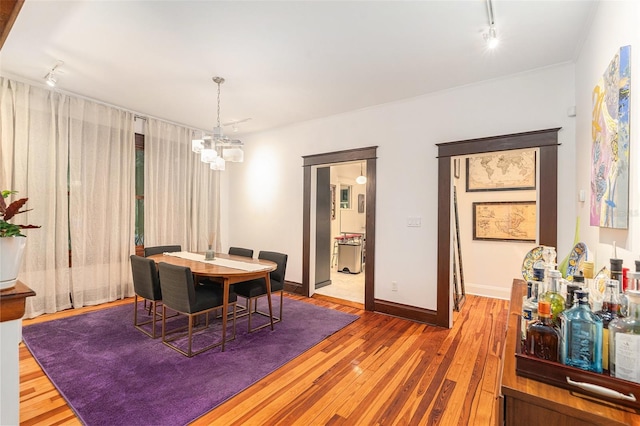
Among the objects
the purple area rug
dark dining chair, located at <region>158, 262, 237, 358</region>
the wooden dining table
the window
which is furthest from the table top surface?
the window

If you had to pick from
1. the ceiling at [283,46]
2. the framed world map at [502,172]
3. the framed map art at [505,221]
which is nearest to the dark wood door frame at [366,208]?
the ceiling at [283,46]

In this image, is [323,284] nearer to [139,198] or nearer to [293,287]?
[293,287]

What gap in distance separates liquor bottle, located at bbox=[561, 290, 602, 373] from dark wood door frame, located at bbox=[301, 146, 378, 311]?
3.10m

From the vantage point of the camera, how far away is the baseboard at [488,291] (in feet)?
14.7

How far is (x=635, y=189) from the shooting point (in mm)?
1299

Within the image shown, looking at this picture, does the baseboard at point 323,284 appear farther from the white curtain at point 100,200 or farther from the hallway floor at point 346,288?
the white curtain at point 100,200

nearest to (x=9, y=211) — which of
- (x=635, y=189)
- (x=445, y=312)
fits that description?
(x=635, y=189)

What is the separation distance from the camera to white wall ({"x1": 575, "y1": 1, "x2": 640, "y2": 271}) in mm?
1300

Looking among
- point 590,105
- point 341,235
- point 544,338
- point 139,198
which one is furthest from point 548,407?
point 341,235

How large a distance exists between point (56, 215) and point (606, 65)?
544 centimetres

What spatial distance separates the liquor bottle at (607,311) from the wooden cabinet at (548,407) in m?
→ 0.13

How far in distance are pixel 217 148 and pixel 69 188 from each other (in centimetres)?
209

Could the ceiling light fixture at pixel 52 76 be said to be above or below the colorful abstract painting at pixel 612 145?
above

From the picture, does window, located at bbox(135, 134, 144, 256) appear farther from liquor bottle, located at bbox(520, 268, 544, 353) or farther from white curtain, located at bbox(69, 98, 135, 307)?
liquor bottle, located at bbox(520, 268, 544, 353)
